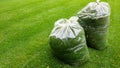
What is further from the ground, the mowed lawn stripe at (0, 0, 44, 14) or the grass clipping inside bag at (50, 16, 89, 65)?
the grass clipping inside bag at (50, 16, 89, 65)

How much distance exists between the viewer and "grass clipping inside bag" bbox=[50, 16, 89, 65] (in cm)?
336

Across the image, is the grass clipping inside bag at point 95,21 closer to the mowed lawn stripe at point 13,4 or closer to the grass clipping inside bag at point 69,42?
the grass clipping inside bag at point 69,42

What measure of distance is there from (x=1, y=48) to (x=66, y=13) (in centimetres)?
268

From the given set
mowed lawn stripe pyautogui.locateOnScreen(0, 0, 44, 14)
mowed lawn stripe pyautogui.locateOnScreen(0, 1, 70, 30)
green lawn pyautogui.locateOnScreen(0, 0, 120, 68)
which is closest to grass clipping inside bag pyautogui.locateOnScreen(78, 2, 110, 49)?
green lawn pyautogui.locateOnScreen(0, 0, 120, 68)

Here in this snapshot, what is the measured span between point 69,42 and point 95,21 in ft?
2.26

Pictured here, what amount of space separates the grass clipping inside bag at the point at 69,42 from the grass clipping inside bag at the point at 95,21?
323 millimetres

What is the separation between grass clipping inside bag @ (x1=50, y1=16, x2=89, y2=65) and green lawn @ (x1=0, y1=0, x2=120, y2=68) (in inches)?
8.1

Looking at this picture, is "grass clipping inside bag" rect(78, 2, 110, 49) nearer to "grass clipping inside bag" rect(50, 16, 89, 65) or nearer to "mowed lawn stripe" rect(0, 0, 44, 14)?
"grass clipping inside bag" rect(50, 16, 89, 65)

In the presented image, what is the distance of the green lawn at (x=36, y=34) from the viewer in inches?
150

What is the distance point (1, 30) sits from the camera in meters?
5.31

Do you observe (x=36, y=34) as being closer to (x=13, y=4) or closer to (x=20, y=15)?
(x=20, y=15)

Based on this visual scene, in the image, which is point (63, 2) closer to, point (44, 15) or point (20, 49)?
point (44, 15)

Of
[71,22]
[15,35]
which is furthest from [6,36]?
[71,22]

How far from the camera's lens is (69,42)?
3355mm
